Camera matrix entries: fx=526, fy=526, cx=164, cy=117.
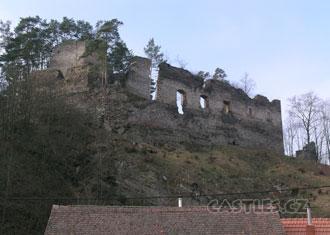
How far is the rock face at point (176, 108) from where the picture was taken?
29953 millimetres

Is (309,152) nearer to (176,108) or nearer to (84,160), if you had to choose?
(176,108)

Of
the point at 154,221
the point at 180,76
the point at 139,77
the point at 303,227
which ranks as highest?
the point at 180,76

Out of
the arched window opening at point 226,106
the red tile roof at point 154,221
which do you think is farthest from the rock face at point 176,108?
the red tile roof at point 154,221

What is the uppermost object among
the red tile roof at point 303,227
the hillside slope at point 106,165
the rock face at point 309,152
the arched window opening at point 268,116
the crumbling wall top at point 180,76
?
the crumbling wall top at point 180,76

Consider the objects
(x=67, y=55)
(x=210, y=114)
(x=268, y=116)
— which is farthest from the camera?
(x=268, y=116)

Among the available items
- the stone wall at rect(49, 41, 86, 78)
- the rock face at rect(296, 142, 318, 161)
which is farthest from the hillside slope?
the rock face at rect(296, 142, 318, 161)

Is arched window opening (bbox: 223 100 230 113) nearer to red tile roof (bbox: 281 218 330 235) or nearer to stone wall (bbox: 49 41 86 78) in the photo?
stone wall (bbox: 49 41 86 78)

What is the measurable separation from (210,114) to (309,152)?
611 inches

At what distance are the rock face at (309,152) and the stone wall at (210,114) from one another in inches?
267

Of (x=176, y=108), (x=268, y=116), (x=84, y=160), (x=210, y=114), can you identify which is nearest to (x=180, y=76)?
(x=176, y=108)

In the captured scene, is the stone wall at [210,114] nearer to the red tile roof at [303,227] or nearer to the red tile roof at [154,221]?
the red tile roof at [303,227]

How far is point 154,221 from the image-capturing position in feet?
53.9

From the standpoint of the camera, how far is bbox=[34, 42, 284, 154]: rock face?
2995 cm

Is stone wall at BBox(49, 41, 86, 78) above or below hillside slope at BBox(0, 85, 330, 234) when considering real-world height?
above
